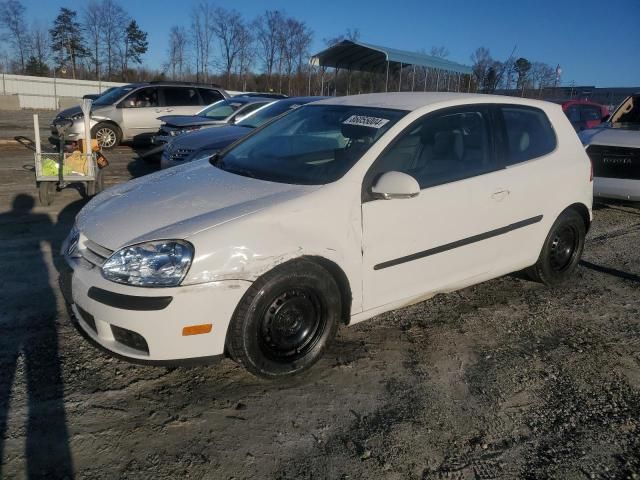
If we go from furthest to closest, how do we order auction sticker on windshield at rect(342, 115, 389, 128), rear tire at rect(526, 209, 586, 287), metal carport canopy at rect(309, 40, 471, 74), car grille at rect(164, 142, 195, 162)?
metal carport canopy at rect(309, 40, 471, 74), car grille at rect(164, 142, 195, 162), rear tire at rect(526, 209, 586, 287), auction sticker on windshield at rect(342, 115, 389, 128)

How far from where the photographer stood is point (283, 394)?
3012 millimetres

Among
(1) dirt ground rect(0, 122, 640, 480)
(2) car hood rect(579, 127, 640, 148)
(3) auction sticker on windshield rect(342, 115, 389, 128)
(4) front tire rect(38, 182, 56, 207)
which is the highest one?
(3) auction sticker on windshield rect(342, 115, 389, 128)

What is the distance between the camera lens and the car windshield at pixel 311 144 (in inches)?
134

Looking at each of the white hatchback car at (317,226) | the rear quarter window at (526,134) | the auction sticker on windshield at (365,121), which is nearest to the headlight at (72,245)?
the white hatchback car at (317,226)

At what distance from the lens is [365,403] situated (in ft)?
9.66

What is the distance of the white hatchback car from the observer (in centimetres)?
274

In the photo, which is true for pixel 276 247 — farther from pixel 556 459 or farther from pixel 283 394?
pixel 556 459

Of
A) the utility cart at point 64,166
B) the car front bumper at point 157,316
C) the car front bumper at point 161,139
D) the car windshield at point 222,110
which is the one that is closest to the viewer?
the car front bumper at point 157,316

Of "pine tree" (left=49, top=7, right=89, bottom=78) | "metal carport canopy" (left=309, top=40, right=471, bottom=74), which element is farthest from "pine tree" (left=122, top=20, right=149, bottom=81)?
"metal carport canopy" (left=309, top=40, right=471, bottom=74)

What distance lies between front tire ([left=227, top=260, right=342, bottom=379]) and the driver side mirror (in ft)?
1.91

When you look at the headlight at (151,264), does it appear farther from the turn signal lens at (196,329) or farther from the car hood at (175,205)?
the turn signal lens at (196,329)

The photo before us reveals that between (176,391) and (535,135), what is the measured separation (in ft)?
11.1

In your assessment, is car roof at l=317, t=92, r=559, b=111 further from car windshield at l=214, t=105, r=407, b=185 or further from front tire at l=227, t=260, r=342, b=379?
front tire at l=227, t=260, r=342, b=379

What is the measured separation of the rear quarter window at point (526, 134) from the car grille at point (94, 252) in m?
2.90
